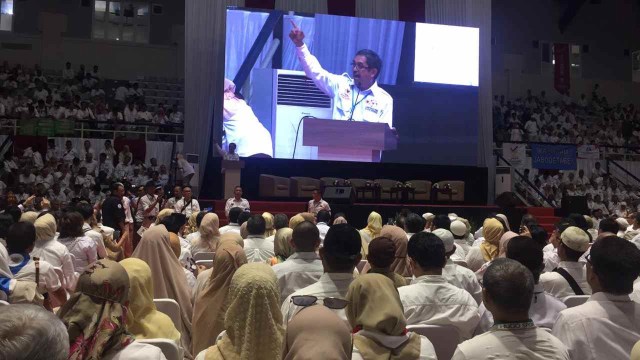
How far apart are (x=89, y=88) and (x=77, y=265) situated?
13.7 metres

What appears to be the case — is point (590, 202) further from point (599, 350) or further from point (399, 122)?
point (599, 350)

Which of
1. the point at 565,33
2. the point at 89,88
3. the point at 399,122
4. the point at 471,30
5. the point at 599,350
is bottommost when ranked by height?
the point at 599,350

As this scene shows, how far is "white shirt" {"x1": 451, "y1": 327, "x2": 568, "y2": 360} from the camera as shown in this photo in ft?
6.62

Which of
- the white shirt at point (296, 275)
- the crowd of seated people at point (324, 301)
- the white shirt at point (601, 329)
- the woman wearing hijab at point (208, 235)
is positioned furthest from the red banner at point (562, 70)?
the white shirt at point (601, 329)

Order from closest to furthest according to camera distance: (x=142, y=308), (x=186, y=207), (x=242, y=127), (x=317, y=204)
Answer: (x=142, y=308), (x=186, y=207), (x=317, y=204), (x=242, y=127)

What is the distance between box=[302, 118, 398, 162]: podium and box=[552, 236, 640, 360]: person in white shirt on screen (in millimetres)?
11010

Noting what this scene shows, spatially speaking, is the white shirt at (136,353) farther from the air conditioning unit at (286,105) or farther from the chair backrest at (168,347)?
the air conditioning unit at (286,105)

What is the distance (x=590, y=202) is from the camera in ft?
52.8

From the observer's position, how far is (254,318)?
224 centimetres

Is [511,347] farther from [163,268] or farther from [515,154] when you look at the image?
[515,154]

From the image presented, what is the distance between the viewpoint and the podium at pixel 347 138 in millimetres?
13430

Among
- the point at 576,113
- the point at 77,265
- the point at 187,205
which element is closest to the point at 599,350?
the point at 77,265

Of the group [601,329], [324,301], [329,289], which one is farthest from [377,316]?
[601,329]

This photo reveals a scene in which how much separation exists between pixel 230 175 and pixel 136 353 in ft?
33.9
